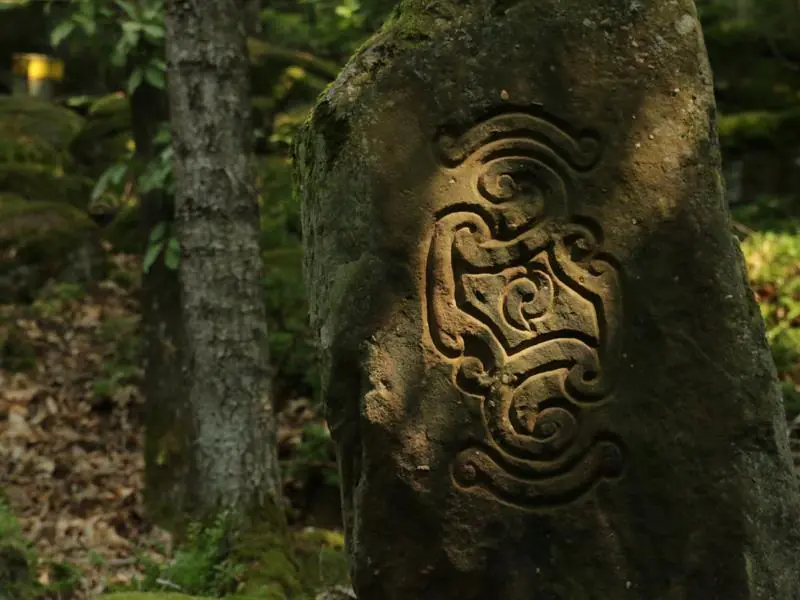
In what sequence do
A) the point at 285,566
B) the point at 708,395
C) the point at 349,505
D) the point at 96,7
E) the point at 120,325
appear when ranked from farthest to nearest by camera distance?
the point at 120,325 → the point at 96,7 → the point at 285,566 → the point at 349,505 → the point at 708,395

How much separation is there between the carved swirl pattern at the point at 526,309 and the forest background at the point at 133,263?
2.39 meters

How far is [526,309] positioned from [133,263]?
6982 mm

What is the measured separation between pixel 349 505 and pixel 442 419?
0.55 m

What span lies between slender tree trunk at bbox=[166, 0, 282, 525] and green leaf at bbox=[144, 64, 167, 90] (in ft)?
1.61

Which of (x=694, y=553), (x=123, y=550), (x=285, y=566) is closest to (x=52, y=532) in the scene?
(x=123, y=550)

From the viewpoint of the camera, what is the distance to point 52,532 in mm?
5824

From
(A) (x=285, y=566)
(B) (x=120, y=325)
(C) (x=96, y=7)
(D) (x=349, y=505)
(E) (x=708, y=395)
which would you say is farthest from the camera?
(B) (x=120, y=325)

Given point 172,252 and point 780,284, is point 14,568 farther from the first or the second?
point 780,284

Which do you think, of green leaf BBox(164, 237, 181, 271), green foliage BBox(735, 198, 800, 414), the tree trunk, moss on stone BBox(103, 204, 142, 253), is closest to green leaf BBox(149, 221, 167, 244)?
green leaf BBox(164, 237, 181, 271)

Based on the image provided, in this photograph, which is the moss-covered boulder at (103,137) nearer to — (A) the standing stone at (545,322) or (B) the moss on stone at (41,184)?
(B) the moss on stone at (41,184)

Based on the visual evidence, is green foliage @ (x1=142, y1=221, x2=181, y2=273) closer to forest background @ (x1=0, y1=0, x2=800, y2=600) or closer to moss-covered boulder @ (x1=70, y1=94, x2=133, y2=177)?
forest background @ (x1=0, y1=0, x2=800, y2=600)

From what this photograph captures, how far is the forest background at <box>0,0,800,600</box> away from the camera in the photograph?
5555mm

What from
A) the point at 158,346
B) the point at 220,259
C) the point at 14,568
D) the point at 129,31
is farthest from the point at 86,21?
the point at 14,568

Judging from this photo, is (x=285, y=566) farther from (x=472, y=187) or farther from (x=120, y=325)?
(x=120, y=325)
